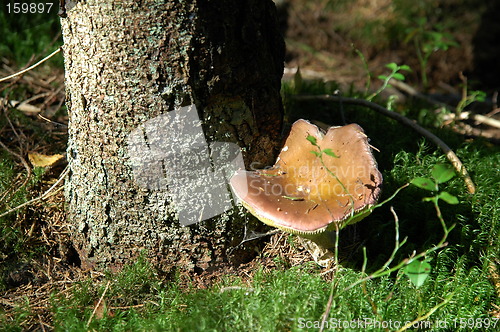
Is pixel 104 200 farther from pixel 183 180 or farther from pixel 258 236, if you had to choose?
pixel 258 236

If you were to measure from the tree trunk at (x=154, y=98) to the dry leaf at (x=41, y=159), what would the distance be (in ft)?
1.83

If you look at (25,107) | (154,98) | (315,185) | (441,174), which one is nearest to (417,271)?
(441,174)

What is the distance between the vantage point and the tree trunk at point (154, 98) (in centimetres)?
227

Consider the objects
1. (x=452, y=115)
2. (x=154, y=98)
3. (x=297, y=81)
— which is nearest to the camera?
(x=154, y=98)

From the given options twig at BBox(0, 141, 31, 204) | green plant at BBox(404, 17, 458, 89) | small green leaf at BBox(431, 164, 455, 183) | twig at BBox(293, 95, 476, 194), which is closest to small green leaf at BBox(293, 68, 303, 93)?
twig at BBox(293, 95, 476, 194)

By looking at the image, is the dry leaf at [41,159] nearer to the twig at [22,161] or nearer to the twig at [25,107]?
the twig at [22,161]

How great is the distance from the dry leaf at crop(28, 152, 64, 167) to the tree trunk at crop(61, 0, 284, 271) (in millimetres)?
556

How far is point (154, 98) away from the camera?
2359 millimetres

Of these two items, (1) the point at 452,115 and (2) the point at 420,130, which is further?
(1) the point at 452,115

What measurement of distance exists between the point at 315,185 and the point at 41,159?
212cm

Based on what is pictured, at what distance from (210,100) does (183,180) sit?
19.2 inches

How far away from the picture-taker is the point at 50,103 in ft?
13.6

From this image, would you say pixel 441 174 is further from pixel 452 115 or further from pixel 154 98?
pixel 452 115

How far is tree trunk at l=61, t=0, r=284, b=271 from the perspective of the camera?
2268mm
